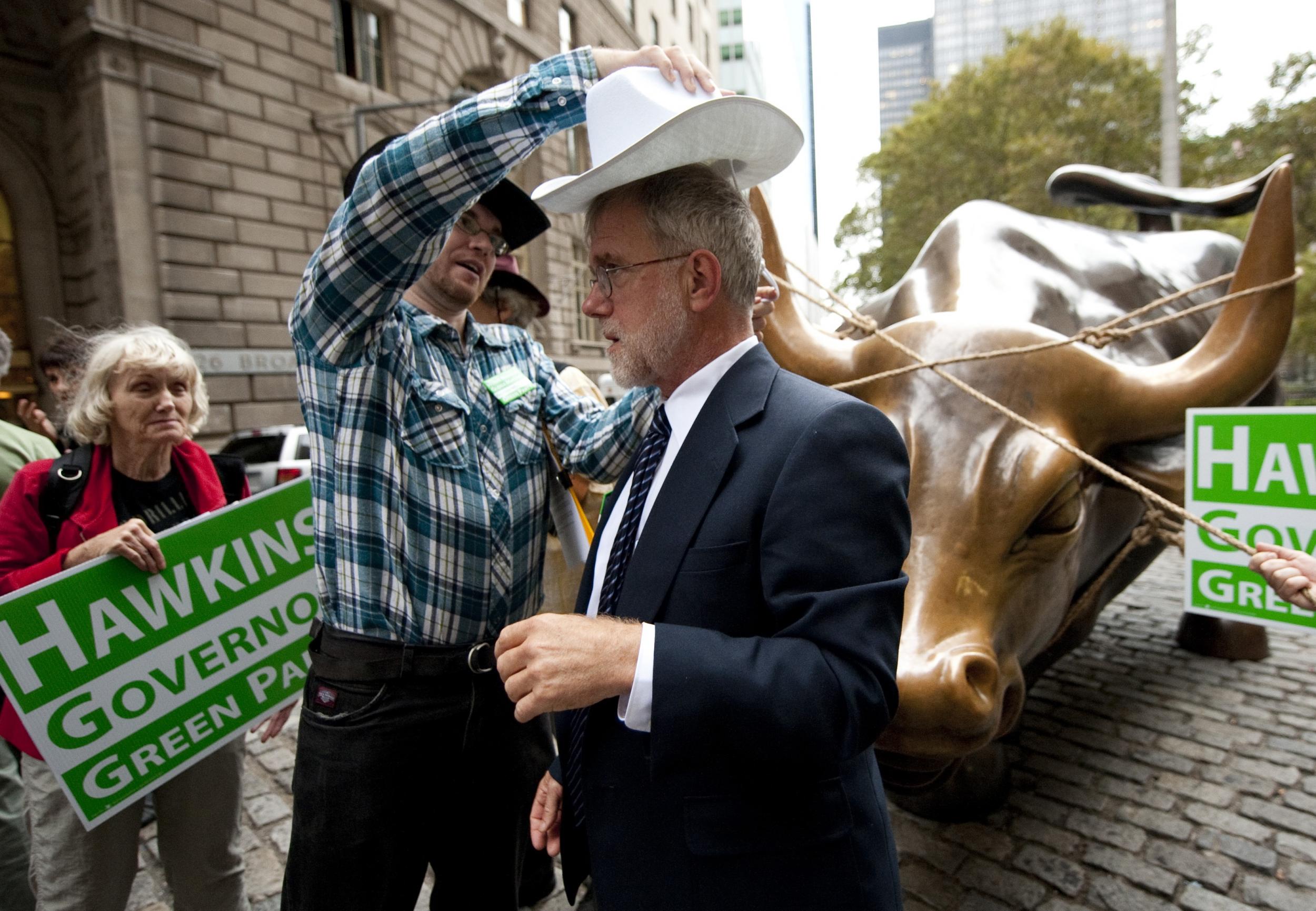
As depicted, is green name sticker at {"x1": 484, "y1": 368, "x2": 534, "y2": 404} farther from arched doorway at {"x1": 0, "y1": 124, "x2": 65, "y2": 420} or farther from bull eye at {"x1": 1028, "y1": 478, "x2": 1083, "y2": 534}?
arched doorway at {"x1": 0, "y1": 124, "x2": 65, "y2": 420}

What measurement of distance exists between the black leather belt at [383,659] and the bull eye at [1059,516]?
5.70 ft

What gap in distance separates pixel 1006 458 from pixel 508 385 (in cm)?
154

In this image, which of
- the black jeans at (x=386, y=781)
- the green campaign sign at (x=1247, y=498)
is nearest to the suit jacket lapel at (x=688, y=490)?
the black jeans at (x=386, y=781)

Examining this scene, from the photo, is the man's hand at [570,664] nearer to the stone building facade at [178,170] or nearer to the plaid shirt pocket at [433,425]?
the plaid shirt pocket at [433,425]

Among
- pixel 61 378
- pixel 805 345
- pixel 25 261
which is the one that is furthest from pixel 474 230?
pixel 25 261

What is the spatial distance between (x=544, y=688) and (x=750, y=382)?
670 mm

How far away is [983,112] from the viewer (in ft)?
65.1

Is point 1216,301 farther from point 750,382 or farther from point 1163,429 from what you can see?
point 750,382

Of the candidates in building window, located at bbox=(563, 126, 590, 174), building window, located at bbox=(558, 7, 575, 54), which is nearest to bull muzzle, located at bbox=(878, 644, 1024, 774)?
building window, located at bbox=(563, 126, 590, 174)

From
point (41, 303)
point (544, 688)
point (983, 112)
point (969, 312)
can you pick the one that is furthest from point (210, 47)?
point (983, 112)

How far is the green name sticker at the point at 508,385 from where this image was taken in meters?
2.10

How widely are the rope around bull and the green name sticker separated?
3.71 feet

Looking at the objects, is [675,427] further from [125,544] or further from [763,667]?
[125,544]

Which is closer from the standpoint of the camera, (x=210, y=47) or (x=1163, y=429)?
(x=1163, y=429)
